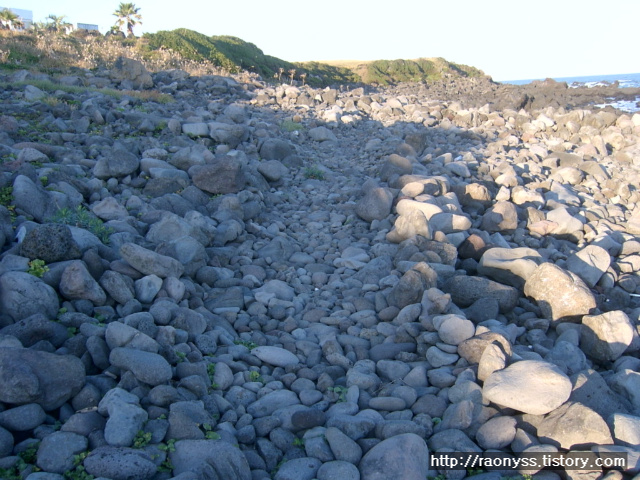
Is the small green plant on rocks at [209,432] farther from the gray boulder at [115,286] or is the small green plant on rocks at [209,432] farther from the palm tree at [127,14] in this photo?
the palm tree at [127,14]

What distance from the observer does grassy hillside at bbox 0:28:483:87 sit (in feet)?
48.4

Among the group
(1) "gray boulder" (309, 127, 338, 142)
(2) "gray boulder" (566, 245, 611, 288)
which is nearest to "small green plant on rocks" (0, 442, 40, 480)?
(2) "gray boulder" (566, 245, 611, 288)

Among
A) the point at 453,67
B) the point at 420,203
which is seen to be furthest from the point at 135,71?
the point at 453,67

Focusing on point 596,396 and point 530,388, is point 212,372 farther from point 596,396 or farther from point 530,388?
point 596,396

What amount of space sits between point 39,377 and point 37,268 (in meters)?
1.35

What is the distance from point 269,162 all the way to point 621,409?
675cm

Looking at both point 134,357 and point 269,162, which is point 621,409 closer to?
point 134,357

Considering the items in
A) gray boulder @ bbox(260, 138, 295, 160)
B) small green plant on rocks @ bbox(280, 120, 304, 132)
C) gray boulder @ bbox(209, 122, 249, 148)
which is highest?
small green plant on rocks @ bbox(280, 120, 304, 132)

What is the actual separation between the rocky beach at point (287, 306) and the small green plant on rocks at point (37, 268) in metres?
0.01

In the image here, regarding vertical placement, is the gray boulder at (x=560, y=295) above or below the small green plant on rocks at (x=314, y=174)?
below

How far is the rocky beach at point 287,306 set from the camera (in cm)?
299

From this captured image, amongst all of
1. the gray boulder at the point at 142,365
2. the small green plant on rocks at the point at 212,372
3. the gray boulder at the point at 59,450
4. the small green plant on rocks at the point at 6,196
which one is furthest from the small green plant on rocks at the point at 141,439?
the small green plant on rocks at the point at 6,196

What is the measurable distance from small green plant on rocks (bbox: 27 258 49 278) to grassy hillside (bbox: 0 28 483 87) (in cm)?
1190

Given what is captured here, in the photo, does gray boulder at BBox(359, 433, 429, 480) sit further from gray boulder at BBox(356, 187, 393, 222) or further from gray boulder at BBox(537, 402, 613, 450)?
gray boulder at BBox(356, 187, 393, 222)
